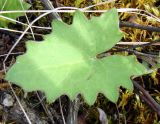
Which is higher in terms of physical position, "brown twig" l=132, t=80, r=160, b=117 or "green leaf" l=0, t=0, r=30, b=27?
"green leaf" l=0, t=0, r=30, b=27

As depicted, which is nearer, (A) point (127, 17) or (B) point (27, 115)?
(B) point (27, 115)

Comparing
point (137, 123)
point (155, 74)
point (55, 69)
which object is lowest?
point (137, 123)

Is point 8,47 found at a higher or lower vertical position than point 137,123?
higher

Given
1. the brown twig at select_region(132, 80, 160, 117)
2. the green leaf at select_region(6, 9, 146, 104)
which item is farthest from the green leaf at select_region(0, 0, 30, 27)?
the brown twig at select_region(132, 80, 160, 117)

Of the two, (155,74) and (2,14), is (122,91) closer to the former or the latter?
(155,74)

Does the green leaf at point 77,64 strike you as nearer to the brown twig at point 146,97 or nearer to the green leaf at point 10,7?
the brown twig at point 146,97

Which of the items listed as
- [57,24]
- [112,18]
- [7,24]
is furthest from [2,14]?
[112,18]

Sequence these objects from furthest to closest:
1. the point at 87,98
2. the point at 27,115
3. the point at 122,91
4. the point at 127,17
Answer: the point at 127,17 → the point at 122,91 → the point at 27,115 → the point at 87,98

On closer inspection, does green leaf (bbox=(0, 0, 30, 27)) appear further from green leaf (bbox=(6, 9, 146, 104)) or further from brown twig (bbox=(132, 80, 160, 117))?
brown twig (bbox=(132, 80, 160, 117))
